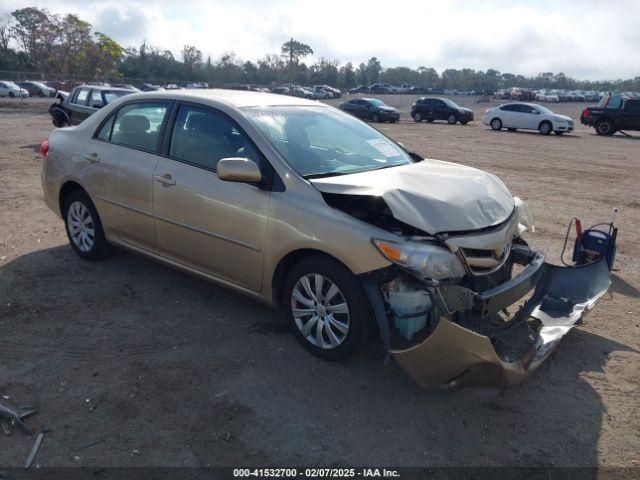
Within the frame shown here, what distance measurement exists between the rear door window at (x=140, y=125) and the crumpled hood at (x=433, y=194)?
1.74m

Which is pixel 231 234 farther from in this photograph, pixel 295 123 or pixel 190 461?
pixel 190 461

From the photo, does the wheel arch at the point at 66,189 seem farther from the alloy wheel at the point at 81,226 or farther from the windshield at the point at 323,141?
the windshield at the point at 323,141

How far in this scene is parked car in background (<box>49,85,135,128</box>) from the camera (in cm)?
1439

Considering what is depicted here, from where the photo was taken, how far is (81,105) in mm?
14570

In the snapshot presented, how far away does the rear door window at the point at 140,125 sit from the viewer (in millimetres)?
4738

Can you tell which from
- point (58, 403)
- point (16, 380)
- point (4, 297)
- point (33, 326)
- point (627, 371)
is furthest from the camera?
point (4, 297)

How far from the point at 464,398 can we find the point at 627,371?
1.29 m

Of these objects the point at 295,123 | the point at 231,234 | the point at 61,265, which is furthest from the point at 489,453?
the point at 61,265

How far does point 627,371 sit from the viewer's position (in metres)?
3.85

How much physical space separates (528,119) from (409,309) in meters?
26.0

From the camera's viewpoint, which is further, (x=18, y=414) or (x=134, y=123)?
(x=134, y=123)

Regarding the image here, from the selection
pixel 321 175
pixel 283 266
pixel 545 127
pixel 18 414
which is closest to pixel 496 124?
pixel 545 127

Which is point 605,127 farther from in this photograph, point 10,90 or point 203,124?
point 10,90

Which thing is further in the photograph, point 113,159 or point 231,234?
point 113,159
